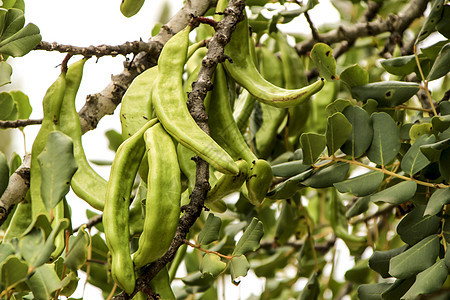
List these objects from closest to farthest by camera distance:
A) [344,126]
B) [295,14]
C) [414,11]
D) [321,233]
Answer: [344,126] < [295,14] < [414,11] < [321,233]

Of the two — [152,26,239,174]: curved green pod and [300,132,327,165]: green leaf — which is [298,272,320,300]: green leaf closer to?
[300,132,327,165]: green leaf

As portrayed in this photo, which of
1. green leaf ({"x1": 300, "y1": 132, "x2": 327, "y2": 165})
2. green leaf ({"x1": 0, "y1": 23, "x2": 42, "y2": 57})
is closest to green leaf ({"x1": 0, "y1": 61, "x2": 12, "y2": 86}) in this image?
green leaf ({"x1": 0, "y1": 23, "x2": 42, "y2": 57})

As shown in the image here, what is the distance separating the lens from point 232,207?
1.42 metres

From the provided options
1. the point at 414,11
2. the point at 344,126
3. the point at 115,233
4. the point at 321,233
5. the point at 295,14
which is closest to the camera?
the point at 115,233

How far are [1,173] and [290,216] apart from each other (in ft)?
2.30

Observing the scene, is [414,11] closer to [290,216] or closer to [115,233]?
[290,216]

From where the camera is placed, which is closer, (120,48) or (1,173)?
(1,173)

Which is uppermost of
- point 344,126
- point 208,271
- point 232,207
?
point 344,126

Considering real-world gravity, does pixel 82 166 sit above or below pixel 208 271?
above

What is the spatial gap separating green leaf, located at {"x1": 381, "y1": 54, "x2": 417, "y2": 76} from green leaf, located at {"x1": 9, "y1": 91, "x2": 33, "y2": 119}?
2.33 ft

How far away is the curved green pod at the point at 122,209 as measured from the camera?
0.66 metres

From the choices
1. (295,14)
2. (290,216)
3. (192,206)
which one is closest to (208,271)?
(192,206)

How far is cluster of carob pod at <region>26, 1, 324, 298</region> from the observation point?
670mm

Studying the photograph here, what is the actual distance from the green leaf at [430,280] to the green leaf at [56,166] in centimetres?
46
